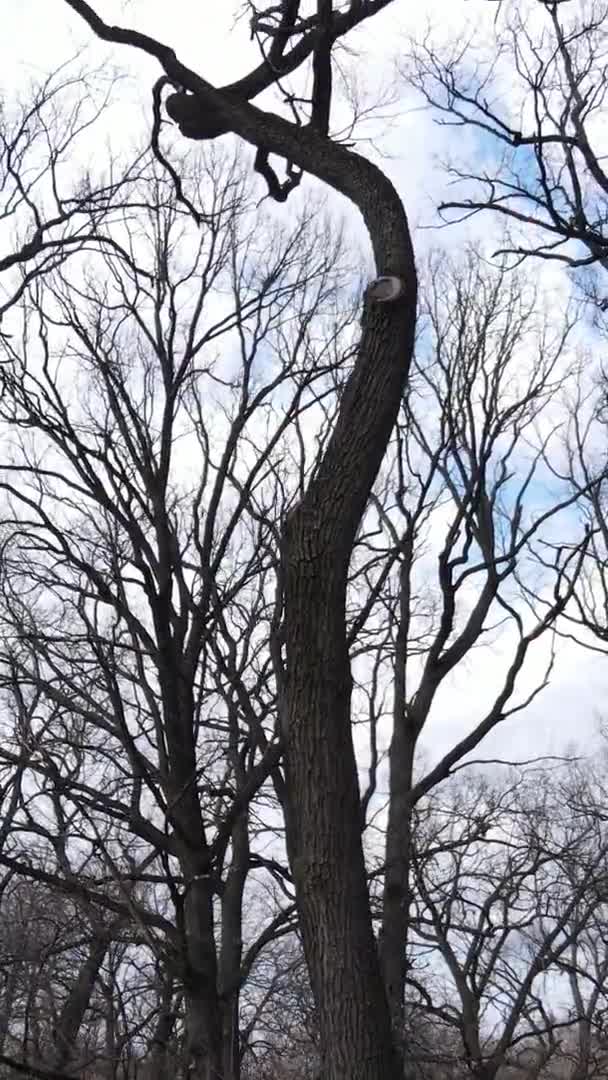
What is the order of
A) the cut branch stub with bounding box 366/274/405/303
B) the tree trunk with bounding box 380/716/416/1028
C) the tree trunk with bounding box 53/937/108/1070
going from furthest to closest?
the tree trunk with bounding box 53/937/108/1070 < the tree trunk with bounding box 380/716/416/1028 < the cut branch stub with bounding box 366/274/405/303

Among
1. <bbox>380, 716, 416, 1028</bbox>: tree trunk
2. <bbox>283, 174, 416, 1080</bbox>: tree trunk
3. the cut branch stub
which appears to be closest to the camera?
<bbox>283, 174, 416, 1080</bbox>: tree trunk

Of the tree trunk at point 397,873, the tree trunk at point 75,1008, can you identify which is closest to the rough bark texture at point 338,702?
the tree trunk at point 397,873

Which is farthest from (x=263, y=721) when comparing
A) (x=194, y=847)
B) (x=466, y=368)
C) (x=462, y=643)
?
(x=466, y=368)

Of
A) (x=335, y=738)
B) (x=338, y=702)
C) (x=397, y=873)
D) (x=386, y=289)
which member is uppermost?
(x=386, y=289)

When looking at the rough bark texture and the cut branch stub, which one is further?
the cut branch stub

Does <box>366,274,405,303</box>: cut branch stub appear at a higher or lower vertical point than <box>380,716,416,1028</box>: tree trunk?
higher

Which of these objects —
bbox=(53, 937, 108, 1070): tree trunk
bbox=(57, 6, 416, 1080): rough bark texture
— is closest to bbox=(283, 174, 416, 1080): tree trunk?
bbox=(57, 6, 416, 1080): rough bark texture

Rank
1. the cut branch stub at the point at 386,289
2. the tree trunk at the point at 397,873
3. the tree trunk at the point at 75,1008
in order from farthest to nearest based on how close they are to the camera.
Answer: the tree trunk at the point at 75,1008 → the tree trunk at the point at 397,873 → the cut branch stub at the point at 386,289

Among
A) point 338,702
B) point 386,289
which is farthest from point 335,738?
point 386,289

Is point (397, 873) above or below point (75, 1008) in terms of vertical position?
above

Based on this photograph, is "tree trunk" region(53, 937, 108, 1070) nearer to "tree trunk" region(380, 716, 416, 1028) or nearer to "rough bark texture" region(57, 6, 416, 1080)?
"tree trunk" region(380, 716, 416, 1028)

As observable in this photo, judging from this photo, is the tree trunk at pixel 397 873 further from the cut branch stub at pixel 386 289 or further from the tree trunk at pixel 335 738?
the cut branch stub at pixel 386 289

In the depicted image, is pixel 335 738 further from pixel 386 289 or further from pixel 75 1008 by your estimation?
pixel 75 1008

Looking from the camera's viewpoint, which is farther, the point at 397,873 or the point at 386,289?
the point at 397,873
